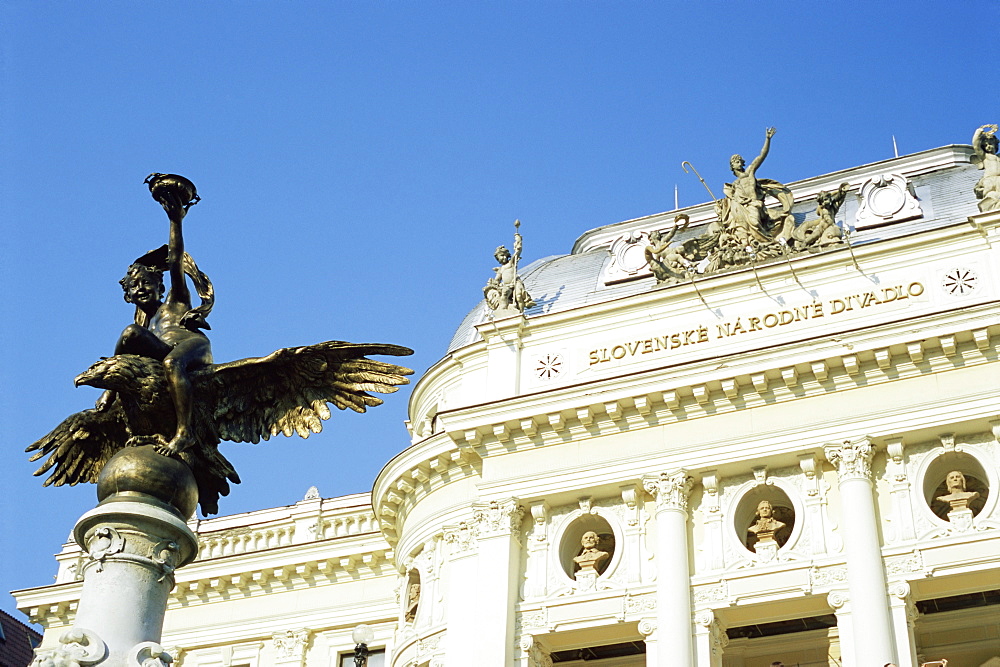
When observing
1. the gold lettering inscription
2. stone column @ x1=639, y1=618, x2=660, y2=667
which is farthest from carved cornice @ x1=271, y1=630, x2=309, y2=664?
stone column @ x1=639, y1=618, x2=660, y2=667

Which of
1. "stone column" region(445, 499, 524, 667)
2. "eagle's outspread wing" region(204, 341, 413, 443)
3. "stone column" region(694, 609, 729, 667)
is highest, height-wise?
"stone column" region(445, 499, 524, 667)

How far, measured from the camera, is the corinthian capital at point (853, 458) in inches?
1043

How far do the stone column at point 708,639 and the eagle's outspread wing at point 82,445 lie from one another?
17.6 m

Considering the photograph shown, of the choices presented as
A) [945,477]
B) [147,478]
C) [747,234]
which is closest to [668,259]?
[747,234]

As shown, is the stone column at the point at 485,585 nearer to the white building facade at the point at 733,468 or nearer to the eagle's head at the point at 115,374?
the white building facade at the point at 733,468

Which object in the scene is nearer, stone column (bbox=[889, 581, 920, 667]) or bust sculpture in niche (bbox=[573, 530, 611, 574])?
stone column (bbox=[889, 581, 920, 667])

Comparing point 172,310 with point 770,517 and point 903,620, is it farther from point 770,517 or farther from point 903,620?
point 770,517

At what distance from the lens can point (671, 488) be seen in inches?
1094

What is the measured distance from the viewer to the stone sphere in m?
9.32

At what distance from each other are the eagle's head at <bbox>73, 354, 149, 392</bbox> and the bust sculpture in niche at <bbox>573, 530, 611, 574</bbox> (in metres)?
19.4

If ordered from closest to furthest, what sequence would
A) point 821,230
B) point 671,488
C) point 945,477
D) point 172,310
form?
point 172,310, point 945,477, point 671,488, point 821,230

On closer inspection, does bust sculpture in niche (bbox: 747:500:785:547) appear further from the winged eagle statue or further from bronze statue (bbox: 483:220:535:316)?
the winged eagle statue

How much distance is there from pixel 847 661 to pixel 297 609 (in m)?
16.0

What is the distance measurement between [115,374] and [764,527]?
19.6 metres
